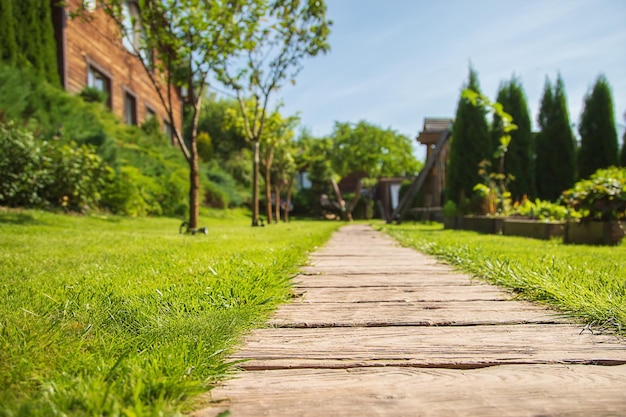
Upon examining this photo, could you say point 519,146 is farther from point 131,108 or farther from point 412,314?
point 131,108

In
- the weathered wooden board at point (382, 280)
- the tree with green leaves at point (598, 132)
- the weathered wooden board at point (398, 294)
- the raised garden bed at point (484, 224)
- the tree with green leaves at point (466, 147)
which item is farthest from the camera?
the tree with green leaves at point (598, 132)

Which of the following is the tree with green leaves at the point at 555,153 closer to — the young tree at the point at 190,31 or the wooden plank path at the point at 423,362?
the young tree at the point at 190,31

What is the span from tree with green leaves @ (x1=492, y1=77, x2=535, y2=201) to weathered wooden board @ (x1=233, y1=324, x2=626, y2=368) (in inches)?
420

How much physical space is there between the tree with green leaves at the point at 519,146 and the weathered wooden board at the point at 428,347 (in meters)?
10.7

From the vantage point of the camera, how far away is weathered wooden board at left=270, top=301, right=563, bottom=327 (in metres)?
1.66

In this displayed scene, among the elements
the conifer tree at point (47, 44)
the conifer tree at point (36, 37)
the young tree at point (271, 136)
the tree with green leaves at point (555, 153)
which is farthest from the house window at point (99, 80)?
the tree with green leaves at point (555, 153)

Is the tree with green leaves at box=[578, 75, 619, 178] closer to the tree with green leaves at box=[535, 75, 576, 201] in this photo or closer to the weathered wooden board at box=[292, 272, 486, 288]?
the tree with green leaves at box=[535, 75, 576, 201]

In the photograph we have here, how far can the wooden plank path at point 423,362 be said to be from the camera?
96cm

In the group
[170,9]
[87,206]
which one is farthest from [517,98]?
[87,206]

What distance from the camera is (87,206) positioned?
8094 millimetres

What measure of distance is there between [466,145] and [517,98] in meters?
2.61

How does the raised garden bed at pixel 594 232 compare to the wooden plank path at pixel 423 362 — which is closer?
the wooden plank path at pixel 423 362

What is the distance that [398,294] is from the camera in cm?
222

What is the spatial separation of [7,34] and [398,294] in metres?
10.9
